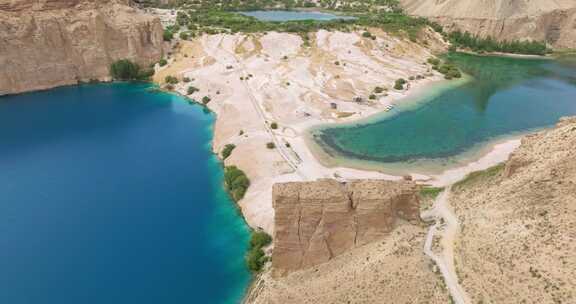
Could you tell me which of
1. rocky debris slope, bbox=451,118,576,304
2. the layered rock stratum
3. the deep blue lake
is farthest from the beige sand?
rocky debris slope, bbox=451,118,576,304

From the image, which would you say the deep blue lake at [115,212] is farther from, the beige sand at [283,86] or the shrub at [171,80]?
the shrub at [171,80]

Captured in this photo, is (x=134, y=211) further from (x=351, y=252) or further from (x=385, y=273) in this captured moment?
(x=385, y=273)

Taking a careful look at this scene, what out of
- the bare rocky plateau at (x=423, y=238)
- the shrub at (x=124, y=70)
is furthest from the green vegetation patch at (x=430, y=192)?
the shrub at (x=124, y=70)

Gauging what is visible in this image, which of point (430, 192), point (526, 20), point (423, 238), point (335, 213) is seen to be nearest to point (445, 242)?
point (423, 238)

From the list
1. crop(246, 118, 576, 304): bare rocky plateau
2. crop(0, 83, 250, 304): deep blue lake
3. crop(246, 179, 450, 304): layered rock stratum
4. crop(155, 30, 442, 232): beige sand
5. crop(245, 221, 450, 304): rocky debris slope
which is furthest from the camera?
crop(155, 30, 442, 232): beige sand

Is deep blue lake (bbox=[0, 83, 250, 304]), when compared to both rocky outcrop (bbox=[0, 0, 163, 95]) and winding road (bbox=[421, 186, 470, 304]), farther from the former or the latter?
winding road (bbox=[421, 186, 470, 304])

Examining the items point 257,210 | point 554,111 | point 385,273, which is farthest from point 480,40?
point 385,273
